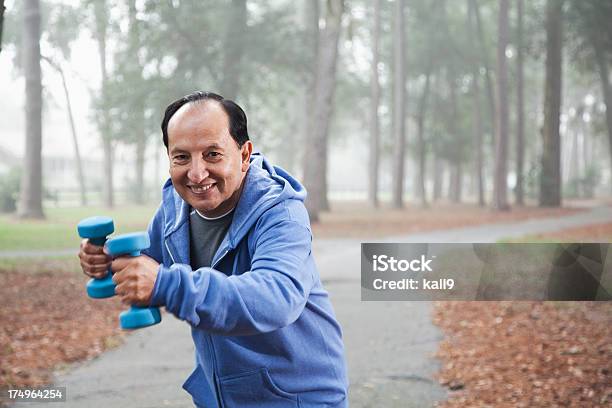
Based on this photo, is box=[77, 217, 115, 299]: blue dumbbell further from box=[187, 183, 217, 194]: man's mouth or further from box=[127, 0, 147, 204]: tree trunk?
box=[127, 0, 147, 204]: tree trunk

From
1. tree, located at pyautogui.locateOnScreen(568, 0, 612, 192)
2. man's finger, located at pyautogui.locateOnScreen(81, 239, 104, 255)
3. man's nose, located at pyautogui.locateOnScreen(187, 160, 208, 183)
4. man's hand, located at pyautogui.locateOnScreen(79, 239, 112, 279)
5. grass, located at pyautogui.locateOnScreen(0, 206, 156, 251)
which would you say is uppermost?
tree, located at pyautogui.locateOnScreen(568, 0, 612, 192)

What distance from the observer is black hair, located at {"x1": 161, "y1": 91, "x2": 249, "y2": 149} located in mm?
1397

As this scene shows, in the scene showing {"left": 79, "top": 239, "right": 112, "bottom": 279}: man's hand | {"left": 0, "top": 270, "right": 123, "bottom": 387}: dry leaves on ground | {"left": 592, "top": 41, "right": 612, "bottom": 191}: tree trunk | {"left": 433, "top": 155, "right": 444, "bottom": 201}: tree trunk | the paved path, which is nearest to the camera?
{"left": 79, "top": 239, "right": 112, "bottom": 279}: man's hand

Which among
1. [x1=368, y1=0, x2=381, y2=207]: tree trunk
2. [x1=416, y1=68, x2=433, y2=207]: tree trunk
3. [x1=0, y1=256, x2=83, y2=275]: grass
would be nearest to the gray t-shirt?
[x1=0, y1=256, x2=83, y2=275]: grass

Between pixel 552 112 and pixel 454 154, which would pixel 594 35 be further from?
pixel 454 154

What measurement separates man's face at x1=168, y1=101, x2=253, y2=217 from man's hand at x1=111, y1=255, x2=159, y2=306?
1.12ft

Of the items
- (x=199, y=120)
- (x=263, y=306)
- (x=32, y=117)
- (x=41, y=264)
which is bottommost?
(x=41, y=264)

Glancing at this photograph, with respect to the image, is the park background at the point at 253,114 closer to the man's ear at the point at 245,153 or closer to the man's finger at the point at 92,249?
the man's ear at the point at 245,153

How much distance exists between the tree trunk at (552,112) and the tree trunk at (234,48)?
7.61 ft

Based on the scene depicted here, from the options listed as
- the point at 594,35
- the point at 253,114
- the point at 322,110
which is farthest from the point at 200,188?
the point at 322,110

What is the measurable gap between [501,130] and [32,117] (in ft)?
11.2

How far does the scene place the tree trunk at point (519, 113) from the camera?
473 centimetres

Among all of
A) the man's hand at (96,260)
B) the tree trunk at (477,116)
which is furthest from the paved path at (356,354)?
the man's hand at (96,260)

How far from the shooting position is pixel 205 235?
1592 mm
